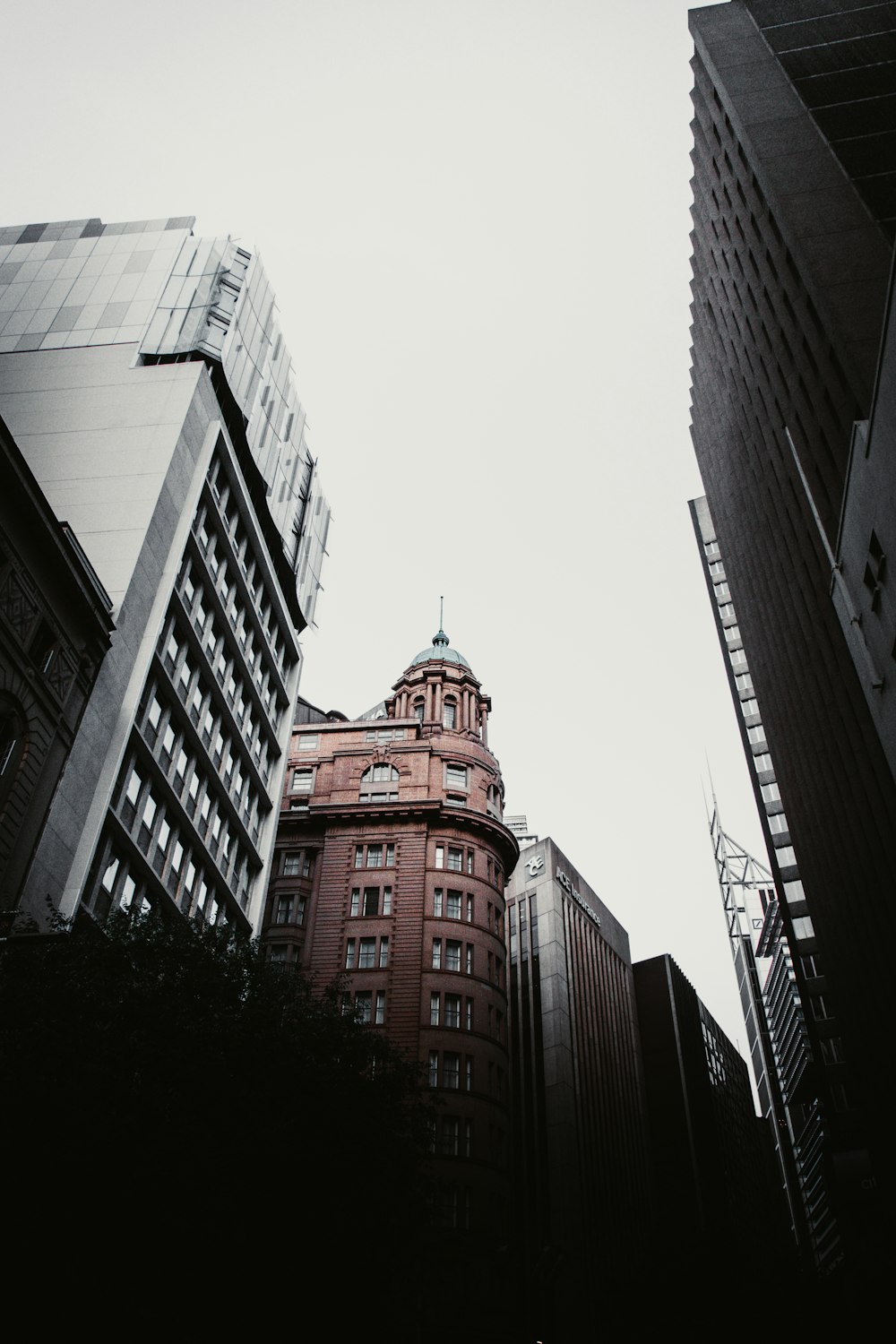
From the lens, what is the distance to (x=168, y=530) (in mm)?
41188

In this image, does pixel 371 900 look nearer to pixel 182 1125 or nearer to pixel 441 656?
pixel 441 656

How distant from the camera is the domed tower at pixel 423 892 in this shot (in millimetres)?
56438

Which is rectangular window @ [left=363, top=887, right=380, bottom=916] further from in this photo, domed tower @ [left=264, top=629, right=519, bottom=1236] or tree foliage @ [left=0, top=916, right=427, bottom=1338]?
tree foliage @ [left=0, top=916, right=427, bottom=1338]

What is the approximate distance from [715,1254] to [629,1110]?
63415mm

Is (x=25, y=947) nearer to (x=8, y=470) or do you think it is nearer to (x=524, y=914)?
(x=8, y=470)

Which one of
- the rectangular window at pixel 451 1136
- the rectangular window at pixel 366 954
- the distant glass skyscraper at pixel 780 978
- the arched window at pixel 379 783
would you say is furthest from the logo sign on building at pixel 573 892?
the rectangular window at pixel 451 1136

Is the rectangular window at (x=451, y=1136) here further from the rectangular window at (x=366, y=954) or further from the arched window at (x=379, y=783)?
the arched window at (x=379, y=783)

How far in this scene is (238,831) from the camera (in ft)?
159

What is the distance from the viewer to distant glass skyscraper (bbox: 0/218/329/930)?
35.7 meters

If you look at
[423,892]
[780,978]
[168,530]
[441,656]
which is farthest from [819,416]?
[780,978]

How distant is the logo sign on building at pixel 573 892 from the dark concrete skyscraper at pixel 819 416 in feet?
136

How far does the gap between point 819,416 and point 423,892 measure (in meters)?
40.9


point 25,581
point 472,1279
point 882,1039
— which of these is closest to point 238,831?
point 25,581

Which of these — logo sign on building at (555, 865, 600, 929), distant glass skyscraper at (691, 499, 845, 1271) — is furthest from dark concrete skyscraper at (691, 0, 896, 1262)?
logo sign on building at (555, 865, 600, 929)
